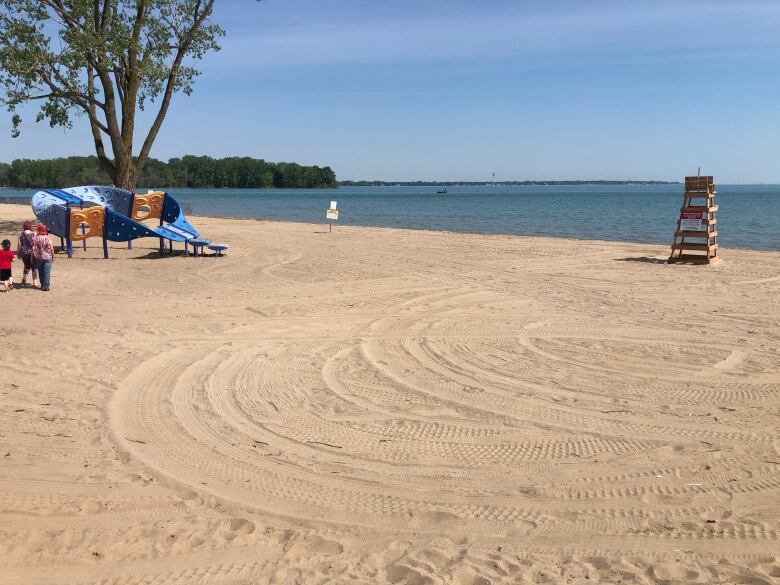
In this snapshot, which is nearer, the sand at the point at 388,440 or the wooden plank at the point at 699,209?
the sand at the point at 388,440

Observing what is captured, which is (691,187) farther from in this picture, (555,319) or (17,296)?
(17,296)

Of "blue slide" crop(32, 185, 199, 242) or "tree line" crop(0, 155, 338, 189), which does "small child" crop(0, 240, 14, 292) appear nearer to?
"blue slide" crop(32, 185, 199, 242)

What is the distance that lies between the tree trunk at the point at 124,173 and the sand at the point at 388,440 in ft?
45.6

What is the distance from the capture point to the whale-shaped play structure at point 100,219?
53.8ft

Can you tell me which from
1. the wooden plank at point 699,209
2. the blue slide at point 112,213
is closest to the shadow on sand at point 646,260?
the wooden plank at point 699,209

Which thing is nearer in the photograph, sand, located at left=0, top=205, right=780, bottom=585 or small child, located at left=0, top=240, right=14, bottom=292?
sand, located at left=0, top=205, right=780, bottom=585

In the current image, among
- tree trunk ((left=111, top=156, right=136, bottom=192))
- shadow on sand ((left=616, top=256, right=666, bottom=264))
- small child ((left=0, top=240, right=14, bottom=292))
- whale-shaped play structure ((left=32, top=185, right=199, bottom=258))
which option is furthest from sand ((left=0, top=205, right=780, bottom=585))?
tree trunk ((left=111, top=156, right=136, bottom=192))

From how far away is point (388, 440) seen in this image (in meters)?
5.34

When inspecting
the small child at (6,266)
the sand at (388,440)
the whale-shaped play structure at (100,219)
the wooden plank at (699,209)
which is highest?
the wooden plank at (699,209)

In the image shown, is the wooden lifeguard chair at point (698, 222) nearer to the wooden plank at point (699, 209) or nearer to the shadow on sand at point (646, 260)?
the wooden plank at point (699, 209)

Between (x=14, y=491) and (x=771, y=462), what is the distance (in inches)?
197

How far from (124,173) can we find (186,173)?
517 feet

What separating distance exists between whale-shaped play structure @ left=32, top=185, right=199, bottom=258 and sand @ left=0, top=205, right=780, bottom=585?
18.6ft

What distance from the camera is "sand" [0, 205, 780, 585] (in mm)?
3717
